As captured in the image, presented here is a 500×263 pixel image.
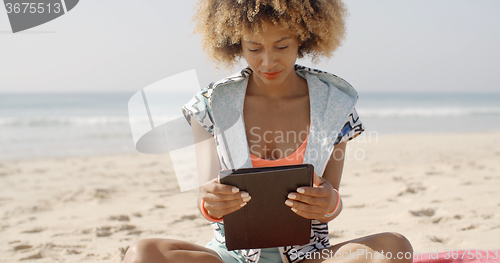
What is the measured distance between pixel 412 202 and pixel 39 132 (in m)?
10.2

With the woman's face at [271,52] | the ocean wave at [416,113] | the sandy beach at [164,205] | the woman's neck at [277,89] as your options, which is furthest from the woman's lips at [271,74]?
the ocean wave at [416,113]

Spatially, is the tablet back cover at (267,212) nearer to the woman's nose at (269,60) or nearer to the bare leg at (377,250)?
the bare leg at (377,250)

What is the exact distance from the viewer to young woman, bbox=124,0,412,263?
1.84 meters

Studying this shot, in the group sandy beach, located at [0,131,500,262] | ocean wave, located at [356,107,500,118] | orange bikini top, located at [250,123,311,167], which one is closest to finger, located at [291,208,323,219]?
orange bikini top, located at [250,123,311,167]

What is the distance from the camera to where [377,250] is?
1487 millimetres

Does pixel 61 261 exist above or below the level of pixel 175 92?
below

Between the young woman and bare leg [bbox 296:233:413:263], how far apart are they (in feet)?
0.11

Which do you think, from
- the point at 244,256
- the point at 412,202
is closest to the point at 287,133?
the point at 244,256

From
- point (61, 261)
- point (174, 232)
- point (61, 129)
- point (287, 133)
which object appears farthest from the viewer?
point (61, 129)

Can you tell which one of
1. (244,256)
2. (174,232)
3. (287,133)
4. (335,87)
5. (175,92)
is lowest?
(174,232)

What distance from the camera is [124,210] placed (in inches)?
146

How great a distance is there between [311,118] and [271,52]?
412mm

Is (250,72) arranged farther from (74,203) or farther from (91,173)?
(91,173)

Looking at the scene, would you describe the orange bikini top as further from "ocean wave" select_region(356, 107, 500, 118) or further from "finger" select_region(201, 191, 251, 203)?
"ocean wave" select_region(356, 107, 500, 118)
